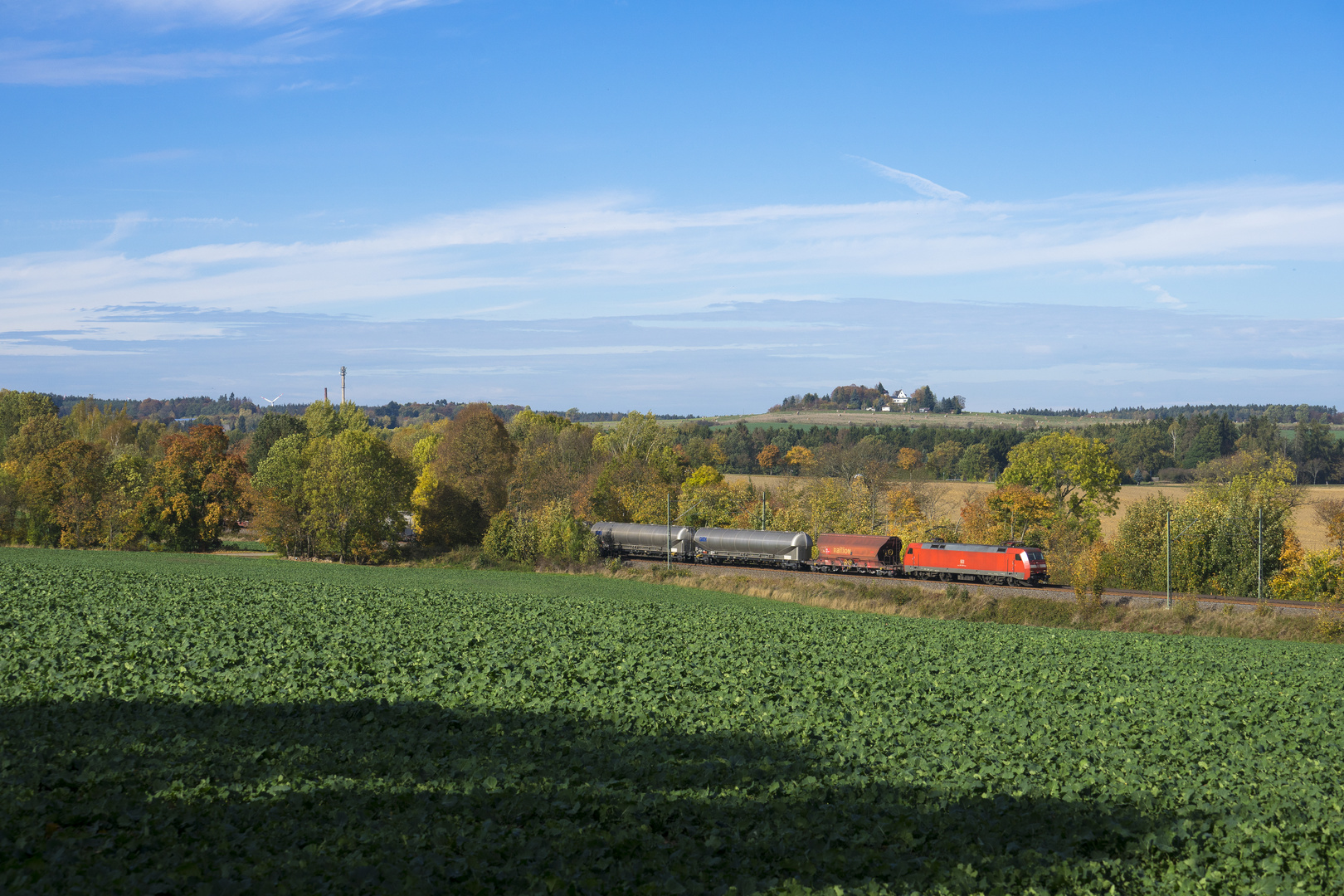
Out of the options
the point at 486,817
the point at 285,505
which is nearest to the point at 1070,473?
the point at 285,505

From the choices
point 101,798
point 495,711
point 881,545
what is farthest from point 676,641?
point 881,545

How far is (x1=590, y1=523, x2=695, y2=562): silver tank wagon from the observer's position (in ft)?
234

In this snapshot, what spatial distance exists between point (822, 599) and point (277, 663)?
34.5 meters

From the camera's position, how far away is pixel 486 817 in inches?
455

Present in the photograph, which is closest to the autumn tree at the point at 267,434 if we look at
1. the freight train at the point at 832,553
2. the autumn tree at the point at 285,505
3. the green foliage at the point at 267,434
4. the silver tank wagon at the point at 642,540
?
the green foliage at the point at 267,434

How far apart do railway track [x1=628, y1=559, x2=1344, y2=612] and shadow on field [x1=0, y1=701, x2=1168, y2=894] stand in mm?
39419

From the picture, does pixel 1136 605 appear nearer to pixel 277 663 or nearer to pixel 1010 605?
pixel 1010 605

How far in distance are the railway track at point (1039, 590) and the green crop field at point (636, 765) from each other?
81.8 feet

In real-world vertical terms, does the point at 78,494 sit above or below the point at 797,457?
below

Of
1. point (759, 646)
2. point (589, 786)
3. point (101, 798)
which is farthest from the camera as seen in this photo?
point (759, 646)

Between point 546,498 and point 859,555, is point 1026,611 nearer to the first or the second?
point 859,555

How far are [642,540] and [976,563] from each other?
1046 inches

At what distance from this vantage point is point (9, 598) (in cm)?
3142

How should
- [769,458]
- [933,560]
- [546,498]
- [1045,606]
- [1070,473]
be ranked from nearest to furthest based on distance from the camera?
[1045,606] → [933,560] → [546,498] → [1070,473] → [769,458]
